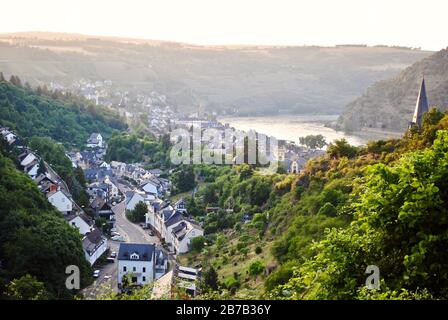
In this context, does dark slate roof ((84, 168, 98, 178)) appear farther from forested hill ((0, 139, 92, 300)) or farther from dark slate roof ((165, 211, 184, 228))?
forested hill ((0, 139, 92, 300))

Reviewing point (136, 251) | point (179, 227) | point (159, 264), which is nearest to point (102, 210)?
point (179, 227)

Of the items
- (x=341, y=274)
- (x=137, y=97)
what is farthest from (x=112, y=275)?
(x=137, y=97)

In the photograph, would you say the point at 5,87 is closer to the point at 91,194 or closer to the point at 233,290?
the point at 91,194

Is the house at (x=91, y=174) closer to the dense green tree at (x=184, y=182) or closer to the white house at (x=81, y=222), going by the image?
the dense green tree at (x=184, y=182)

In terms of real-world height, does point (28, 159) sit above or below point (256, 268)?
above

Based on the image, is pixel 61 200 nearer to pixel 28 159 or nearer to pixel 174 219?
pixel 174 219

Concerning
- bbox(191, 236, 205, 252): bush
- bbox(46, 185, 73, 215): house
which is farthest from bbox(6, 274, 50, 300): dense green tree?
bbox(46, 185, 73, 215): house

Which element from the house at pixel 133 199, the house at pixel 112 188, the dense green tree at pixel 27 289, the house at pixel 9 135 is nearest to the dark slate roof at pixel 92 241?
the dense green tree at pixel 27 289
